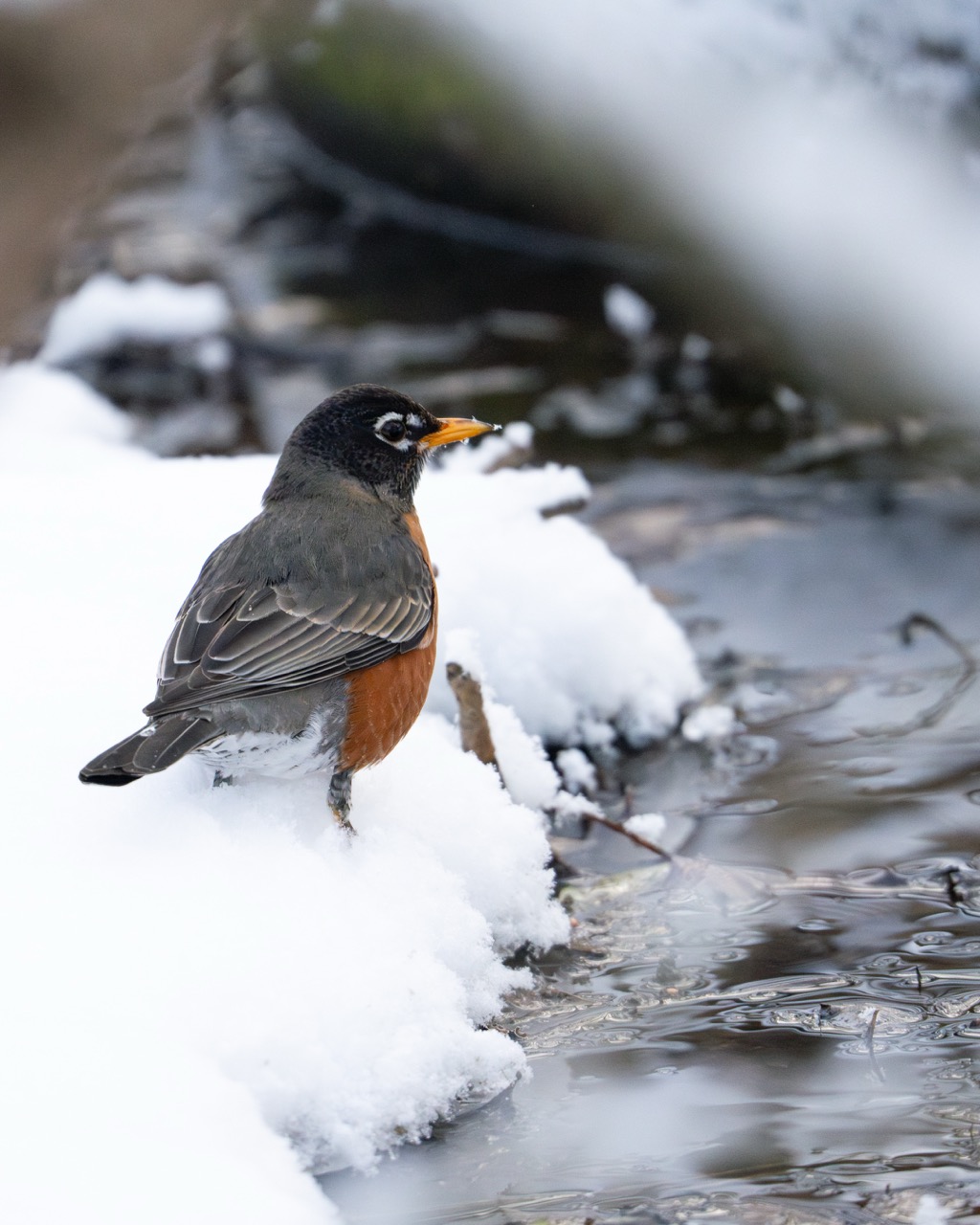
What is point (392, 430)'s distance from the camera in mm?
4852

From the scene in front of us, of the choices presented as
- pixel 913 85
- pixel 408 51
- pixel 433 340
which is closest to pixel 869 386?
pixel 913 85

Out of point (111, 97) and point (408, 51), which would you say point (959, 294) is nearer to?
point (408, 51)

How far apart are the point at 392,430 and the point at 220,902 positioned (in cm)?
213

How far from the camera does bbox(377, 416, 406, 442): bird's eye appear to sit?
4.83 m

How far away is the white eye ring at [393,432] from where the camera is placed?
15.8ft

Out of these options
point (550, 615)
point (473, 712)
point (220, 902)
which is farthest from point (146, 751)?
point (550, 615)

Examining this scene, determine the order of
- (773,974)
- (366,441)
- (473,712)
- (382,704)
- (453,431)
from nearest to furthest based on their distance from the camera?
(773,974), (382,704), (473,712), (366,441), (453,431)

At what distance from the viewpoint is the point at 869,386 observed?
28.2 feet

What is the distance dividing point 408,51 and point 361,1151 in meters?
7.65

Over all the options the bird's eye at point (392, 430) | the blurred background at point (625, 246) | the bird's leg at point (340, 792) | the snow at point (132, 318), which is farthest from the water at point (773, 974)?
the snow at point (132, 318)

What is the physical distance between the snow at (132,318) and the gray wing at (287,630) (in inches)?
195

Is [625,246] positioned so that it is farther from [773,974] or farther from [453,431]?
[773,974]

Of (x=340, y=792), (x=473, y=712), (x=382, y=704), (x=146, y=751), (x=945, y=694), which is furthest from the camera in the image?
(x=945, y=694)

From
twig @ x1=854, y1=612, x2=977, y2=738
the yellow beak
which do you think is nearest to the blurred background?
twig @ x1=854, y1=612, x2=977, y2=738
